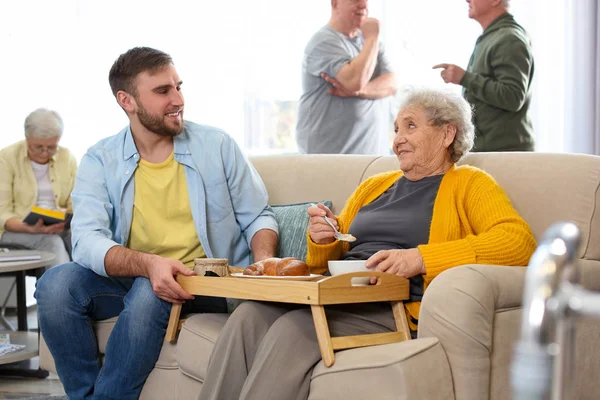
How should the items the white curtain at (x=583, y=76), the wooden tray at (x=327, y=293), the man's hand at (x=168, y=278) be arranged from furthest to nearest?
the white curtain at (x=583, y=76)
the man's hand at (x=168, y=278)
the wooden tray at (x=327, y=293)

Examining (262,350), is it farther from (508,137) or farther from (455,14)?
(455,14)

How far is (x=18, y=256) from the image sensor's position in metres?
3.48

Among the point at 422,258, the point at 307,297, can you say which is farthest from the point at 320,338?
the point at 422,258

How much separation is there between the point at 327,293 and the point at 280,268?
0.33 meters

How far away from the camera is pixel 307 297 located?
6.06ft

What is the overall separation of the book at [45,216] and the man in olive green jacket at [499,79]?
217 centimetres

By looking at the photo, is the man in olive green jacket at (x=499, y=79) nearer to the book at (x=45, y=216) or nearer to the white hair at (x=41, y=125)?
the book at (x=45, y=216)

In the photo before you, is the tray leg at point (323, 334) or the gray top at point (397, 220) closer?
Result: the tray leg at point (323, 334)

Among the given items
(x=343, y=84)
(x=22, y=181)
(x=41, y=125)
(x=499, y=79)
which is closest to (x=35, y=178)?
(x=22, y=181)

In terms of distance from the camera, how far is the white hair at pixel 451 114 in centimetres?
229

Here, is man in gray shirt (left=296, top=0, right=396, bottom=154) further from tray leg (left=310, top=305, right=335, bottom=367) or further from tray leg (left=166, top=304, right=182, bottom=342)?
tray leg (left=310, top=305, right=335, bottom=367)

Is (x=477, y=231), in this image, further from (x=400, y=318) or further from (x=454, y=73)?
(x=454, y=73)

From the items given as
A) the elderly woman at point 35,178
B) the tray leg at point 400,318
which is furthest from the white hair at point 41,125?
the tray leg at point 400,318

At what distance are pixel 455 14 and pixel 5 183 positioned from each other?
270 cm
